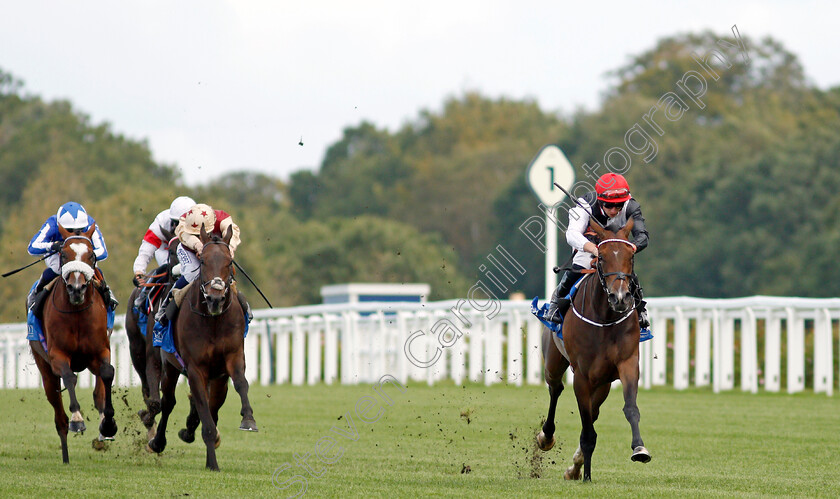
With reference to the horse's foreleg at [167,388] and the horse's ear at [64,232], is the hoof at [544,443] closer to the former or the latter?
the horse's foreleg at [167,388]

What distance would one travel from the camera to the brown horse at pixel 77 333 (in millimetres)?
10164

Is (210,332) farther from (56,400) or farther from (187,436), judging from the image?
(56,400)

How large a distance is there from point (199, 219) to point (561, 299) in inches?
113

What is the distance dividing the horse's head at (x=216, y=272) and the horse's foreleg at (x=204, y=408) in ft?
1.94

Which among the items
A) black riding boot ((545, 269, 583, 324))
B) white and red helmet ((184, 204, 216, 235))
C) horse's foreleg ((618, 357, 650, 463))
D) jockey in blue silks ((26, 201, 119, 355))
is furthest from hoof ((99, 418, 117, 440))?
horse's foreleg ((618, 357, 650, 463))

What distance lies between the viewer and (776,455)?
10.0 m

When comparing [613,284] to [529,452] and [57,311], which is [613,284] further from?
[57,311]

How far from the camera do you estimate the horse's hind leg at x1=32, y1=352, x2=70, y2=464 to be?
388 inches

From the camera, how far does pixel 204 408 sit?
9578 millimetres

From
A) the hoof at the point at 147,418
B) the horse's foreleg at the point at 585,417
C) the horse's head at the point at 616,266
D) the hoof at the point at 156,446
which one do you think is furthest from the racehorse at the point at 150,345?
the horse's head at the point at 616,266

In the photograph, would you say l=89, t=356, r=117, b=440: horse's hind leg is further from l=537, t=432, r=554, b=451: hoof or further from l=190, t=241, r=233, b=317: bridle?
l=537, t=432, r=554, b=451: hoof

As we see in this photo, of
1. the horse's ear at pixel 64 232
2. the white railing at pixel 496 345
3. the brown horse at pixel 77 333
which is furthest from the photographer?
the white railing at pixel 496 345

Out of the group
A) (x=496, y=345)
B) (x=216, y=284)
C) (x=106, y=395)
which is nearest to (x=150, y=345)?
(x=106, y=395)

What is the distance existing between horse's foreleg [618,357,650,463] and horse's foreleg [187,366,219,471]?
2990mm
